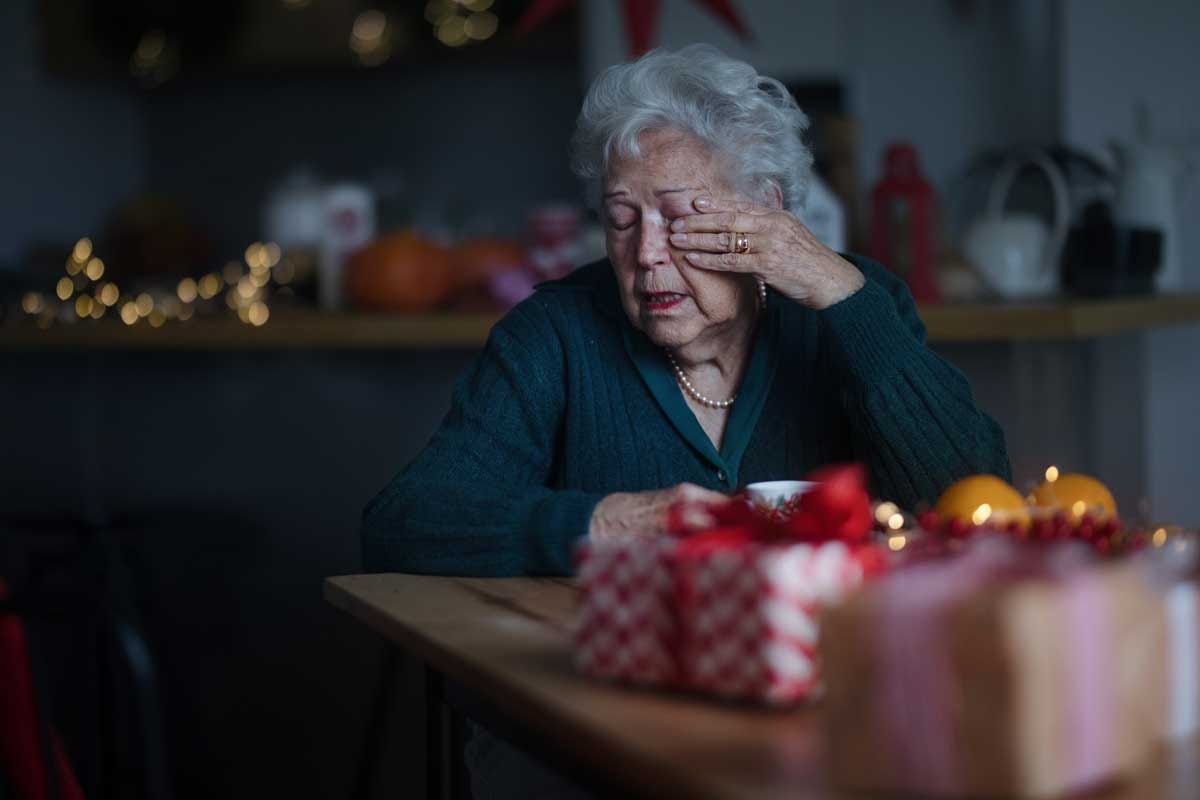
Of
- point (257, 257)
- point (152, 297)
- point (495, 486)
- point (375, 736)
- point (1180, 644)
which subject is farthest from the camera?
point (257, 257)

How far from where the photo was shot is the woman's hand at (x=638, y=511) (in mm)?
1322

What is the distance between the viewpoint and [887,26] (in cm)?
340

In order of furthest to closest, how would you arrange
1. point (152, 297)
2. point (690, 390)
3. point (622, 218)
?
point (152, 297), point (690, 390), point (622, 218)

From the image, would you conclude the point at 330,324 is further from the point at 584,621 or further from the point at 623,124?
the point at 584,621

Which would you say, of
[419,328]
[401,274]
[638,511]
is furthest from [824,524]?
[401,274]

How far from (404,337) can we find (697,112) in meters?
1.09

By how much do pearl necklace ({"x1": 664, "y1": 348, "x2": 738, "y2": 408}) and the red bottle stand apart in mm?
1064

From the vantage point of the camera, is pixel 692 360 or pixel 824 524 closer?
pixel 824 524

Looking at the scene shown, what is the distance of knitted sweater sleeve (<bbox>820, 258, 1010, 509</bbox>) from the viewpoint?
60.9 inches

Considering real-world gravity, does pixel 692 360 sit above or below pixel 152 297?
below

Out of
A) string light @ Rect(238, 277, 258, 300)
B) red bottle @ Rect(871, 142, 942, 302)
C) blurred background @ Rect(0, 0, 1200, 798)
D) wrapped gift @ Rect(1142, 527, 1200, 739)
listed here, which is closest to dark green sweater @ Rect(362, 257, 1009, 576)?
wrapped gift @ Rect(1142, 527, 1200, 739)

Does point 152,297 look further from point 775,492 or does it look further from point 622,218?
point 775,492

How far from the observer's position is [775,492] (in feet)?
4.18

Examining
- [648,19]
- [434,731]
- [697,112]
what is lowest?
[434,731]
